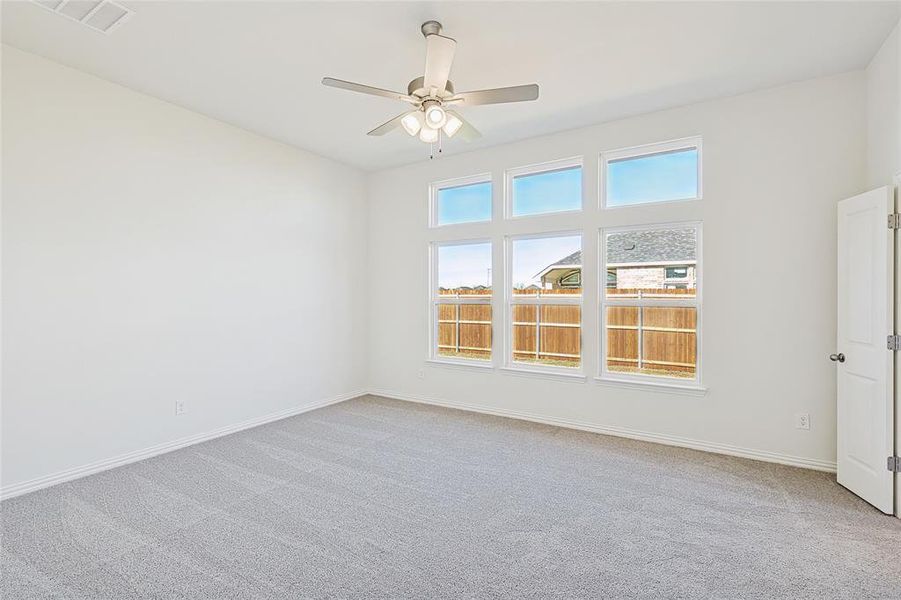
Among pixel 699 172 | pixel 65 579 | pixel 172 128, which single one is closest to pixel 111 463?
pixel 65 579

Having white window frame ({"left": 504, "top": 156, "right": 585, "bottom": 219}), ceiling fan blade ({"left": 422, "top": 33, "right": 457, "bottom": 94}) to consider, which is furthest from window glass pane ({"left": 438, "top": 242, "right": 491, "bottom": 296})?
ceiling fan blade ({"left": 422, "top": 33, "right": 457, "bottom": 94})

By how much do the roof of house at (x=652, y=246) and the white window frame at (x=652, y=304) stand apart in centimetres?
4

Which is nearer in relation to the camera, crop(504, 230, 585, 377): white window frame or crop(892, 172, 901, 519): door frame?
crop(892, 172, 901, 519): door frame

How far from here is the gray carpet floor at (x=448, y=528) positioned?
6.71ft

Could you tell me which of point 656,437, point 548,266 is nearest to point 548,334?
point 548,266

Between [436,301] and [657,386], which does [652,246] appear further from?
[436,301]

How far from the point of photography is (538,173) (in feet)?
15.5

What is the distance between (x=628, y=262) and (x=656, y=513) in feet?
7.47

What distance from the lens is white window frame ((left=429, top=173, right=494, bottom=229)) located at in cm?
501

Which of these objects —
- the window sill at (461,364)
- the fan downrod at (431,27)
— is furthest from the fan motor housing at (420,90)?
the window sill at (461,364)

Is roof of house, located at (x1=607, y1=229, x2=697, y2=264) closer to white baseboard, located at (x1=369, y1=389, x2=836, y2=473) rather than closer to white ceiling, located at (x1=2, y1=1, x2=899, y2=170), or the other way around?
white ceiling, located at (x1=2, y1=1, x2=899, y2=170)

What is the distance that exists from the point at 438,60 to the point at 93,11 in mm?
2009

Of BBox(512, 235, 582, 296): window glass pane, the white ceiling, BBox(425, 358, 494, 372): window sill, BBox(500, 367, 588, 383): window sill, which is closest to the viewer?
the white ceiling

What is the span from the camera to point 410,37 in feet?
9.16
